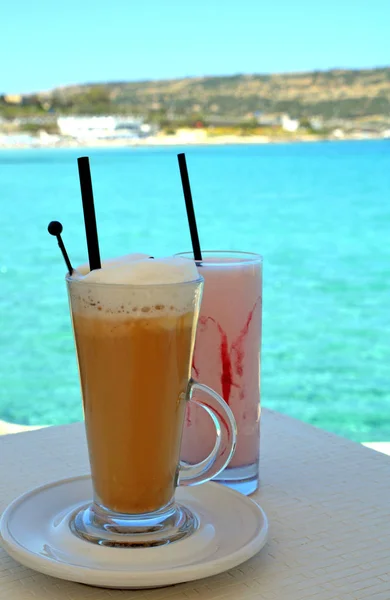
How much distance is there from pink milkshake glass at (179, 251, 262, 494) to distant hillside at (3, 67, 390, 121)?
18.2 metres

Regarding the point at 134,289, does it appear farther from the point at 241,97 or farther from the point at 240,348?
the point at 241,97

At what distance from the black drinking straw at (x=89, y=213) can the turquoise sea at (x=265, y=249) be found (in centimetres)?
339

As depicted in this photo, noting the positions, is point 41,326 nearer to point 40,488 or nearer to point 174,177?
point 40,488

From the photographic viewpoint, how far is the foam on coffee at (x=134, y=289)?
0.57 meters

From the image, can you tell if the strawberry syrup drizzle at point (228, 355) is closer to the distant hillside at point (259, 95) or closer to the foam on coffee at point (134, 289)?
the foam on coffee at point (134, 289)

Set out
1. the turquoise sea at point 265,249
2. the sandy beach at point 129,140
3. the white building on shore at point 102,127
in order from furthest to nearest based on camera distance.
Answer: the sandy beach at point 129,140 < the white building on shore at point 102,127 < the turquoise sea at point 265,249

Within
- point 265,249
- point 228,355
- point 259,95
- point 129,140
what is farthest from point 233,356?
point 129,140

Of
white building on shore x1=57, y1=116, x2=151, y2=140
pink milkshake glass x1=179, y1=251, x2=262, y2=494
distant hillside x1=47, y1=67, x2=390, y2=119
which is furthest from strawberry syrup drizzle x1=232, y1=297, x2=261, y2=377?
white building on shore x1=57, y1=116, x2=151, y2=140

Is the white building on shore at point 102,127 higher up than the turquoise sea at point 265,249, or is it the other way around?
the white building on shore at point 102,127

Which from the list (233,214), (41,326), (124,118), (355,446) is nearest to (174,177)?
(124,118)

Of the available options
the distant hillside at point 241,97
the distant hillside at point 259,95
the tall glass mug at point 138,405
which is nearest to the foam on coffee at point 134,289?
the tall glass mug at point 138,405

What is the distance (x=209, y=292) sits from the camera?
0.72 metres

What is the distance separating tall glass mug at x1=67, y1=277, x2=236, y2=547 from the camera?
0.58 m

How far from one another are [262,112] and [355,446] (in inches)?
758
